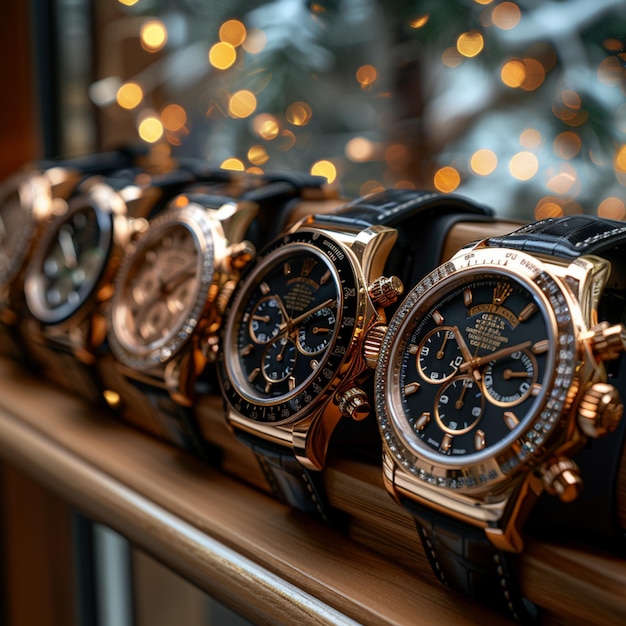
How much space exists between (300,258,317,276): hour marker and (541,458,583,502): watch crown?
0.28 metres

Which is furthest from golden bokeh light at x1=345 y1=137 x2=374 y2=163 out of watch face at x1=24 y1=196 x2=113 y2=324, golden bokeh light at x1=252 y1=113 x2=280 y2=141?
watch face at x1=24 y1=196 x2=113 y2=324

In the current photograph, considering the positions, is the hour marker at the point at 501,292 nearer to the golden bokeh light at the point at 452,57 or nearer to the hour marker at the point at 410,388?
the hour marker at the point at 410,388

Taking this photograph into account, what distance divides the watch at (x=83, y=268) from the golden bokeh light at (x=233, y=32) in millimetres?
448

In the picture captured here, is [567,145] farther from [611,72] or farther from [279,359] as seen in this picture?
[279,359]

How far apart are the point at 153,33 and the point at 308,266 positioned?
1.08 metres

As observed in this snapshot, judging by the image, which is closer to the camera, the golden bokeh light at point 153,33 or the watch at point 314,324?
the watch at point 314,324

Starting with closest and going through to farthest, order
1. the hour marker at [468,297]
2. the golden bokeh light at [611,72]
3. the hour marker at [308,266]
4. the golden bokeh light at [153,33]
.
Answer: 1. the hour marker at [468,297]
2. the hour marker at [308,266]
3. the golden bokeh light at [611,72]
4. the golden bokeh light at [153,33]

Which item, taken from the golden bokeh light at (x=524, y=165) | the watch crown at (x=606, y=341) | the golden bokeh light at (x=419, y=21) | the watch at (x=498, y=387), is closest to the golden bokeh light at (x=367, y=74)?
the golden bokeh light at (x=419, y=21)

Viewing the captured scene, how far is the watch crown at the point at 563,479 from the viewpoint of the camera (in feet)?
1.41

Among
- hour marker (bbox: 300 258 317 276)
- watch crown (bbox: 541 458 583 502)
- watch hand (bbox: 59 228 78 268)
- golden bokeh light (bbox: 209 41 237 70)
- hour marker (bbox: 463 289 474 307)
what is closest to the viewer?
watch crown (bbox: 541 458 583 502)

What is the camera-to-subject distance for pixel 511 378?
49cm

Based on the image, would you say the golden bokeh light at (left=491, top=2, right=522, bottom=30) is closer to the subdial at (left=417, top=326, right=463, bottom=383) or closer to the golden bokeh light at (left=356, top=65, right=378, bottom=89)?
the golden bokeh light at (left=356, top=65, right=378, bottom=89)

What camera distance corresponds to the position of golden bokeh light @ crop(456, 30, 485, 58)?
112 cm

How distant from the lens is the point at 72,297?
94 centimetres
